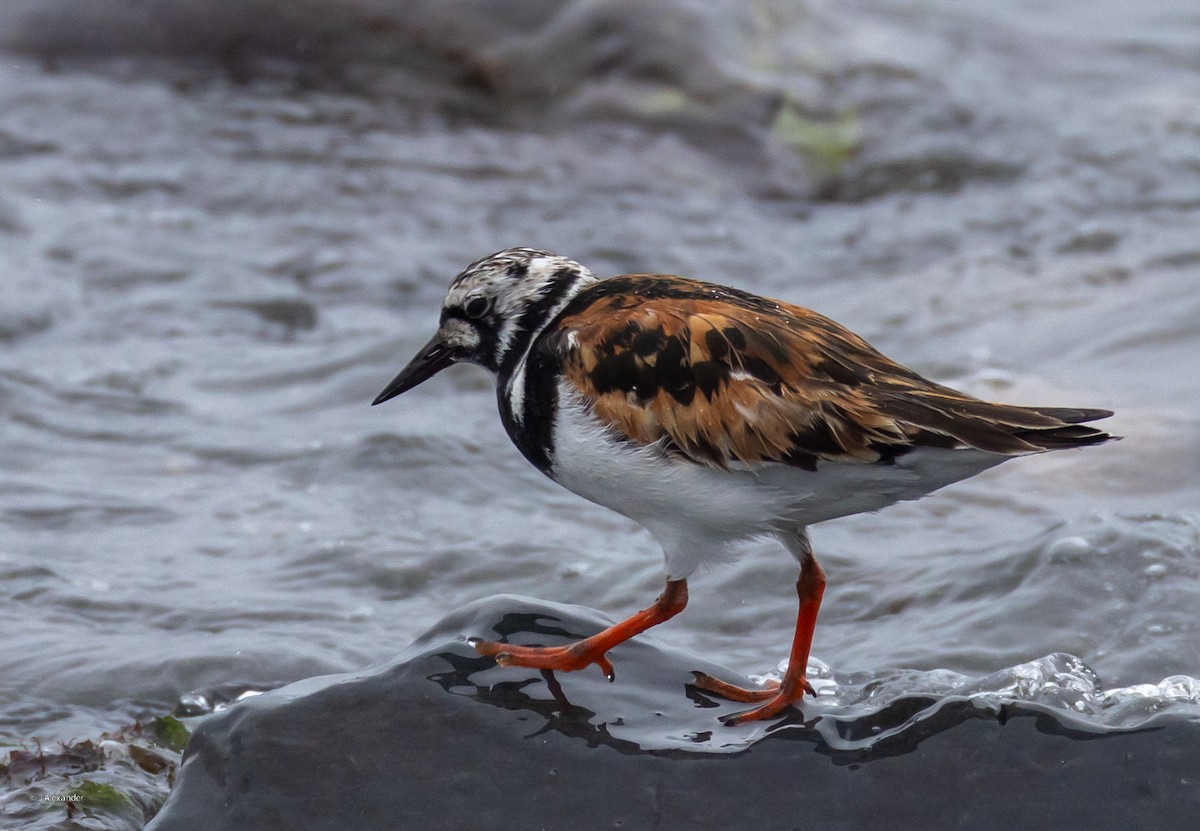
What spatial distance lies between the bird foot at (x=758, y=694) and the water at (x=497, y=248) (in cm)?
110

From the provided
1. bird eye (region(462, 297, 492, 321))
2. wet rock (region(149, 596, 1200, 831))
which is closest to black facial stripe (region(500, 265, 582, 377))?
bird eye (region(462, 297, 492, 321))

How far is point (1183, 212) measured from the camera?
35.3 feet

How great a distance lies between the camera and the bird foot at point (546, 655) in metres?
4.43

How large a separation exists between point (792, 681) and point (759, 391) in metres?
0.94

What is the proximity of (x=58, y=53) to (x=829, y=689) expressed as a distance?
35.5ft

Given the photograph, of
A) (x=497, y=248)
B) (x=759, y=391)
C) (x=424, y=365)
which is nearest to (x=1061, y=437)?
(x=759, y=391)

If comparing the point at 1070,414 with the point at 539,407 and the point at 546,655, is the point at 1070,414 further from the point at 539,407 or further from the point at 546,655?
the point at 546,655

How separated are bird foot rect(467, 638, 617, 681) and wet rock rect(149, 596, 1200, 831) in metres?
0.12

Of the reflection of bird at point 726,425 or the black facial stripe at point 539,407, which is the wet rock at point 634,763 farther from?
the black facial stripe at point 539,407

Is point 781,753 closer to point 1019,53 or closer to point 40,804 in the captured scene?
point 40,804

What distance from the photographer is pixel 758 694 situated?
4527 mm

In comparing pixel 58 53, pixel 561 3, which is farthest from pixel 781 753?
pixel 58 53

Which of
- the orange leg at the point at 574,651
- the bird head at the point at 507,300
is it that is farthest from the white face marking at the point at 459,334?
the orange leg at the point at 574,651

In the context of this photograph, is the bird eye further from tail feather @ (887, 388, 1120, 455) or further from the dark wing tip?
the dark wing tip
